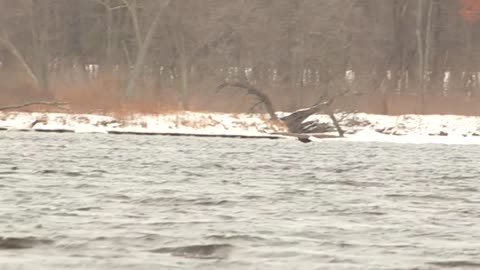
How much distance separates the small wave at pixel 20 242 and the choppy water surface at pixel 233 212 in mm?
11

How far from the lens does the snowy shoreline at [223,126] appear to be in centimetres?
3850

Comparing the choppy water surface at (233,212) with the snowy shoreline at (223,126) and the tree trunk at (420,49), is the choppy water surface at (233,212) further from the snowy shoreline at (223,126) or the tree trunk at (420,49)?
the tree trunk at (420,49)

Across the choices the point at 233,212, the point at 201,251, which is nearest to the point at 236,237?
the point at 201,251

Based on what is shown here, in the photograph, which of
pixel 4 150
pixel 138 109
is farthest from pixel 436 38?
pixel 4 150

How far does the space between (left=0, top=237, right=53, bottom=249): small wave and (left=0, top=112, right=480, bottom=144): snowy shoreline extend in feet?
88.3

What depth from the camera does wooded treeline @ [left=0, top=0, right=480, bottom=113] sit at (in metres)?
50.6

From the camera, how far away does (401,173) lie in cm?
2173

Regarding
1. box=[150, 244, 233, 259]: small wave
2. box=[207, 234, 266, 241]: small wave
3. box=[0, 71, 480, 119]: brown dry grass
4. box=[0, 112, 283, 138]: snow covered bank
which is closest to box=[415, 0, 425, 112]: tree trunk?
box=[0, 71, 480, 119]: brown dry grass

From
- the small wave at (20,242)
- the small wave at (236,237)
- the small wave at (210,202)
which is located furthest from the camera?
the small wave at (210,202)

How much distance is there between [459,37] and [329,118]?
16.4 meters

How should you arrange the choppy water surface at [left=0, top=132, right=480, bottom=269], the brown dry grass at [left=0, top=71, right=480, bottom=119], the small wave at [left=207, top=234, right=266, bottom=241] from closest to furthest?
the choppy water surface at [left=0, top=132, right=480, bottom=269]
the small wave at [left=207, top=234, right=266, bottom=241]
the brown dry grass at [left=0, top=71, right=480, bottom=119]

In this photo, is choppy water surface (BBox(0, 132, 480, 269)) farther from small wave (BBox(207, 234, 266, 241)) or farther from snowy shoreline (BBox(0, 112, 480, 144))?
snowy shoreline (BBox(0, 112, 480, 144))

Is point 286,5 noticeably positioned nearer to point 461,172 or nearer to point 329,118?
point 329,118

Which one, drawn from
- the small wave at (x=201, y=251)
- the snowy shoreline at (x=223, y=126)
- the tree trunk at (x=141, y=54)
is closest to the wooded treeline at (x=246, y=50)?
the tree trunk at (x=141, y=54)
